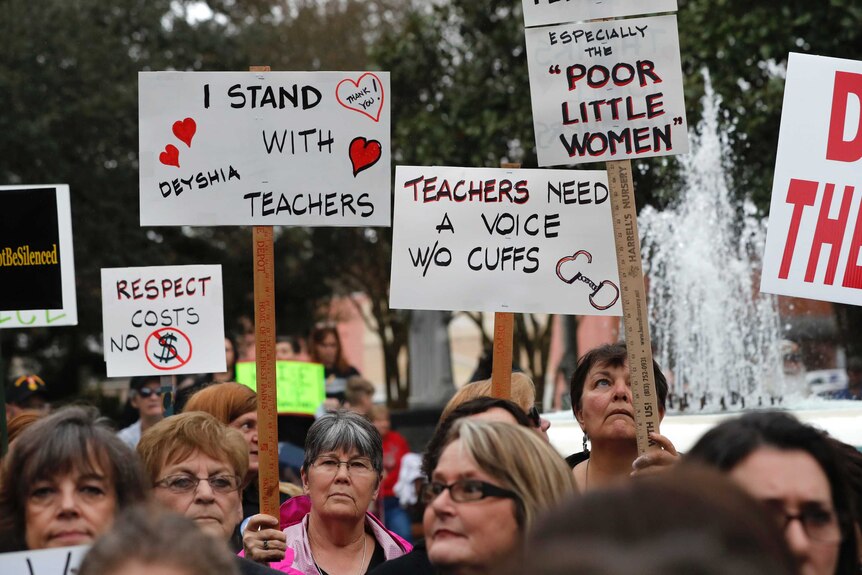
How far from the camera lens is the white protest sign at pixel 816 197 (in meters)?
5.02

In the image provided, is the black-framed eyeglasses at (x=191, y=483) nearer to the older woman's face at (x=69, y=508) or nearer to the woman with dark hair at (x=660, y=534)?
the older woman's face at (x=69, y=508)

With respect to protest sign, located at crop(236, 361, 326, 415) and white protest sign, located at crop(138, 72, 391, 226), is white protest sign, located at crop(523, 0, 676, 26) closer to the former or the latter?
white protest sign, located at crop(138, 72, 391, 226)

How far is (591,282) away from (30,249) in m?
2.86

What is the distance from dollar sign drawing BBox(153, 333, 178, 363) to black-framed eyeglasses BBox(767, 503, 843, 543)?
4.50m

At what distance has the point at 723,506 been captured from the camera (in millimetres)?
1482

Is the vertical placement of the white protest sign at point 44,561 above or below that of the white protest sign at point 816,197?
below

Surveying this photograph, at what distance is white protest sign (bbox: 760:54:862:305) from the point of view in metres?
5.02

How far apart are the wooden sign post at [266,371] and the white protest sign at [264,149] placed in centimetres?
23

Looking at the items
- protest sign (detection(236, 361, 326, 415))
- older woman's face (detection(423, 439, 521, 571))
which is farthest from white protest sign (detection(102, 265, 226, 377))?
older woman's face (detection(423, 439, 521, 571))

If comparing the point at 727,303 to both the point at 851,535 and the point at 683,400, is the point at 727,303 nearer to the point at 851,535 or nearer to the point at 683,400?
the point at 683,400

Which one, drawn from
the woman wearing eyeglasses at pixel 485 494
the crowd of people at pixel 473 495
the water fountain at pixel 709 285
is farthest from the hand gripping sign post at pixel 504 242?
the water fountain at pixel 709 285

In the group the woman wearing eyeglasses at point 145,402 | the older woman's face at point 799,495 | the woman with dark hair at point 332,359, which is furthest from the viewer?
the woman with dark hair at point 332,359

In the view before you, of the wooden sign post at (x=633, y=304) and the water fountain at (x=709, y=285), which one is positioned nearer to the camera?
the wooden sign post at (x=633, y=304)

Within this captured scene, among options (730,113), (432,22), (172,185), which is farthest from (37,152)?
(172,185)
